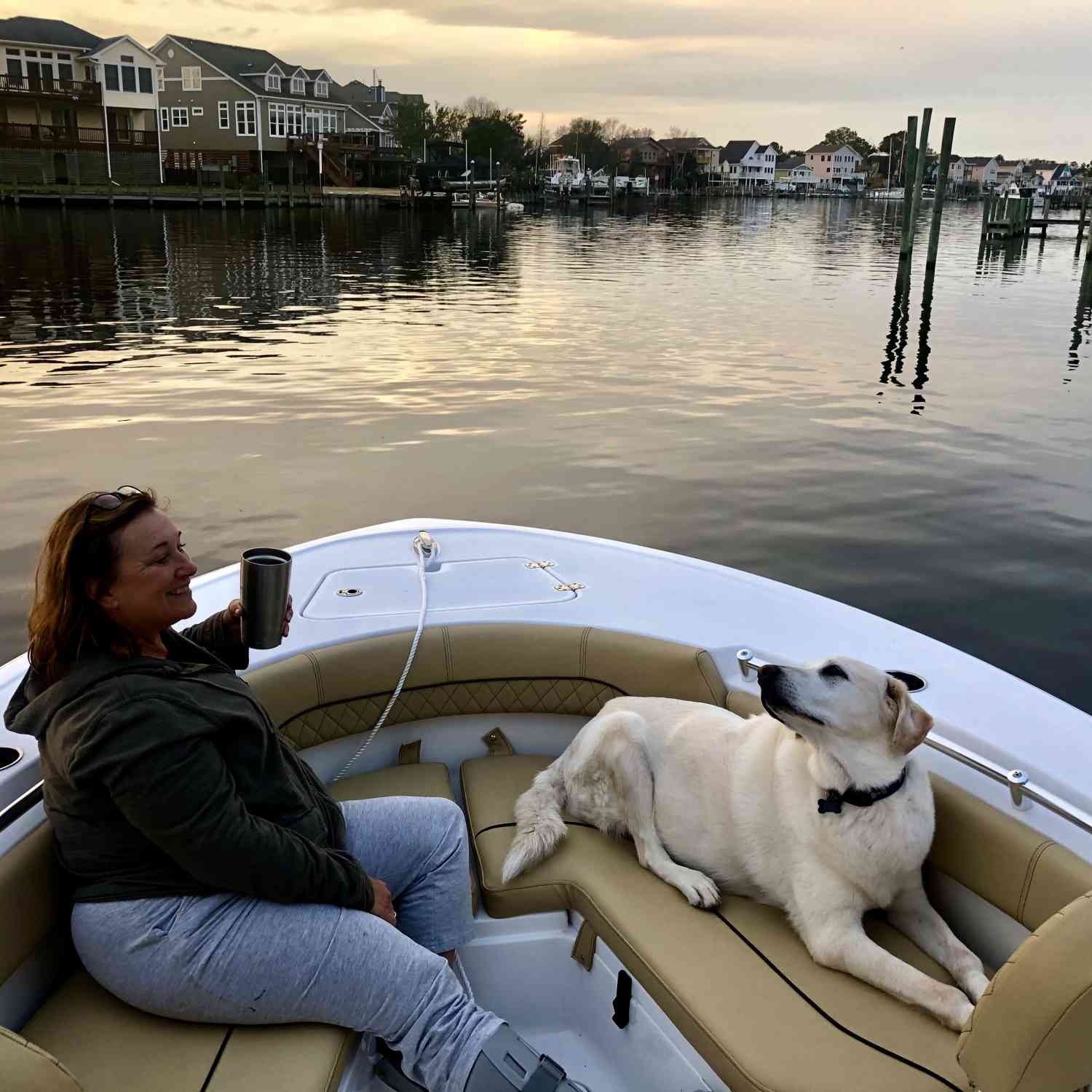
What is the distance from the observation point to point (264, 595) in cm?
289

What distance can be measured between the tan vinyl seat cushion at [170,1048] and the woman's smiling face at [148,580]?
62 cm

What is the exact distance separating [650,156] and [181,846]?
16588cm

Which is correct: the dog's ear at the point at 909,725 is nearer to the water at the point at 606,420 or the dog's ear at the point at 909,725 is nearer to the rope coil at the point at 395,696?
the water at the point at 606,420

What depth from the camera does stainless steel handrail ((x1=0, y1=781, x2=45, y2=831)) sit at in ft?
8.20

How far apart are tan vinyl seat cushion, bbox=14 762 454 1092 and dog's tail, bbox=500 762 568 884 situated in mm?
806

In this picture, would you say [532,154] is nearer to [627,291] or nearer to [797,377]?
[627,291]

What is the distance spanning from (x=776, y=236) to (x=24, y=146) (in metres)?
43.1

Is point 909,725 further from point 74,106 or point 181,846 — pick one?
point 74,106

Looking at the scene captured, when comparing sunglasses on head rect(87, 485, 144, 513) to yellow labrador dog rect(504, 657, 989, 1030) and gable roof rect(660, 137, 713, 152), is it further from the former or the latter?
gable roof rect(660, 137, 713, 152)

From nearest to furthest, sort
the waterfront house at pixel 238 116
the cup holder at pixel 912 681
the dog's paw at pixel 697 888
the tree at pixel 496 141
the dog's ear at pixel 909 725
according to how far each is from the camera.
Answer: the dog's ear at pixel 909 725 < the dog's paw at pixel 697 888 < the cup holder at pixel 912 681 < the waterfront house at pixel 238 116 < the tree at pixel 496 141

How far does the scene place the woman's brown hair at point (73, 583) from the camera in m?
2.27

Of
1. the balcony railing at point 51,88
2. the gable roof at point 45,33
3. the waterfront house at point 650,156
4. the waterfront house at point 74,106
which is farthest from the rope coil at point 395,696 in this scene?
the waterfront house at point 650,156

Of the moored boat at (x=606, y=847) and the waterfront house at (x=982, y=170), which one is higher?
the waterfront house at (x=982, y=170)

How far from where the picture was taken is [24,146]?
184 feet
